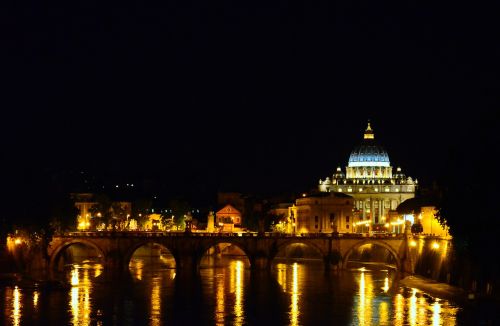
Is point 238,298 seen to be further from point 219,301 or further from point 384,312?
point 384,312

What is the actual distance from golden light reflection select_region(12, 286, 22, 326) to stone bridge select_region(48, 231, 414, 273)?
27440mm

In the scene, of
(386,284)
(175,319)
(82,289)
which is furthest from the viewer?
(386,284)

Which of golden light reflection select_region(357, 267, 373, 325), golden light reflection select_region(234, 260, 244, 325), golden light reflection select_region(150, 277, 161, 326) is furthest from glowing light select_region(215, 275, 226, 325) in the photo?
golden light reflection select_region(357, 267, 373, 325)

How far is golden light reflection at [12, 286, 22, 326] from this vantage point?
86.4 metres

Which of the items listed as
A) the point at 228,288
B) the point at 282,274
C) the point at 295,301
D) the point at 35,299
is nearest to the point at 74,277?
the point at 228,288

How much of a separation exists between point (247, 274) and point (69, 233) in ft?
59.1

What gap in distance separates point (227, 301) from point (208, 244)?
35.2 metres

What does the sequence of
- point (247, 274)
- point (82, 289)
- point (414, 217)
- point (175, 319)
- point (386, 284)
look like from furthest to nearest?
point (414, 217), point (247, 274), point (386, 284), point (82, 289), point (175, 319)

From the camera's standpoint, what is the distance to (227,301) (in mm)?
101875

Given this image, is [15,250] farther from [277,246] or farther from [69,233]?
[277,246]

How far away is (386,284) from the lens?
118m

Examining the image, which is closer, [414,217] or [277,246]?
[277,246]

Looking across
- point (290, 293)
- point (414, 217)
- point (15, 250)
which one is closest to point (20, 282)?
point (15, 250)

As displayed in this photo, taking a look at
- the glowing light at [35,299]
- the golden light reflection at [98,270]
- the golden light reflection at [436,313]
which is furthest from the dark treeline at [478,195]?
the golden light reflection at [98,270]
